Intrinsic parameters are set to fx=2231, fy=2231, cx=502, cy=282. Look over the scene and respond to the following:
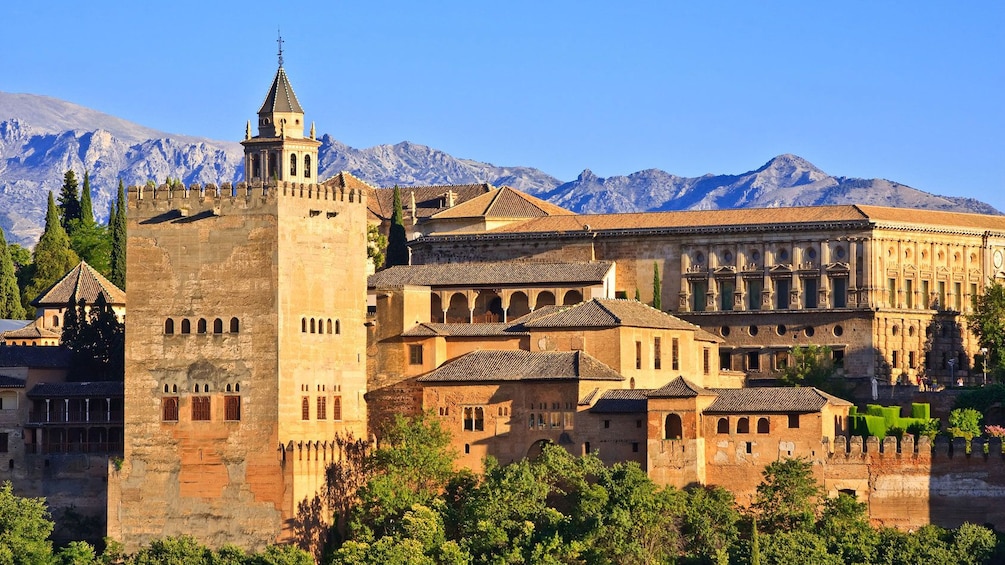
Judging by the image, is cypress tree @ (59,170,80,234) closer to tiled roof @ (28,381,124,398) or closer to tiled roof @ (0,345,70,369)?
tiled roof @ (0,345,70,369)

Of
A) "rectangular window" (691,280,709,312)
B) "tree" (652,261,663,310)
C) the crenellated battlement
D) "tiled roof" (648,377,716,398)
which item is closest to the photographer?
"tiled roof" (648,377,716,398)

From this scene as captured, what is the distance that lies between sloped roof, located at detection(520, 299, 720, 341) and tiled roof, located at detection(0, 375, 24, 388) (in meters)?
19.0

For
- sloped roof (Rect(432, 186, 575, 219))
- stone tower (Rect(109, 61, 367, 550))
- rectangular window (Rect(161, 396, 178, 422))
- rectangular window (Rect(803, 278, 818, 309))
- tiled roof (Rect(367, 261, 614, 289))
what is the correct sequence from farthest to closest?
1. sloped roof (Rect(432, 186, 575, 219))
2. rectangular window (Rect(803, 278, 818, 309))
3. tiled roof (Rect(367, 261, 614, 289))
4. rectangular window (Rect(161, 396, 178, 422))
5. stone tower (Rect(109, 61, 367, 550))

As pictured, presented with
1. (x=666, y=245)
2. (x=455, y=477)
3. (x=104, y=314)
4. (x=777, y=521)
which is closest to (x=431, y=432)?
(x=455, y=477)

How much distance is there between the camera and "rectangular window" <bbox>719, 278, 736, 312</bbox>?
98.4 metres

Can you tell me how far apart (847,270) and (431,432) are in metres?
28.4

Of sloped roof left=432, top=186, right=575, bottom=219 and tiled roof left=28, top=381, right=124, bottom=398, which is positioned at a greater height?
sloped roof left=432, top=186, right=575, bottom=219

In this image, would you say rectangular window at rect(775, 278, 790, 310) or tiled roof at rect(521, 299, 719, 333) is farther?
rectangular window at rect(775, 278, 790, 310)

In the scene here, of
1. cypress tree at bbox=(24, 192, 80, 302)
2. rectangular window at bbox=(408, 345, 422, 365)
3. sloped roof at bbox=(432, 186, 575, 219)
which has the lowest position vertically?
rectangular window at bbox=(408, 345, 422, 365)

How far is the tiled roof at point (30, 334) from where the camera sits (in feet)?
313

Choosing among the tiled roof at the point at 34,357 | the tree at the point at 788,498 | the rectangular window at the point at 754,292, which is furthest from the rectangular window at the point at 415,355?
the rectangular window at the point at 754,292

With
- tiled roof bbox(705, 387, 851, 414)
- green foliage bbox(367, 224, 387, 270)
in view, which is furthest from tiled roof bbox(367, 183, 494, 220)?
tiled roof bbox(705, 387, 851, 414)

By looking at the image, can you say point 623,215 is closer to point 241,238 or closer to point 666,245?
point 666,245

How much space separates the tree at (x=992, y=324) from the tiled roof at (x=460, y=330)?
24.1 meters
